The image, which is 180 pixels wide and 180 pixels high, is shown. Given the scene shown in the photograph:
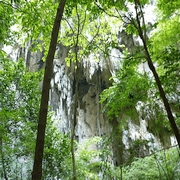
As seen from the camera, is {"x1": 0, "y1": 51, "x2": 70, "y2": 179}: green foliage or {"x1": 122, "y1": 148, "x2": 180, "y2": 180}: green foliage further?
{"x1": 0, "y1": 51, "x2": 70, "y2": 179}: green foliage

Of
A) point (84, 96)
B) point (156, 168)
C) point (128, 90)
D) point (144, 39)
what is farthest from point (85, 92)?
point (144, 39)

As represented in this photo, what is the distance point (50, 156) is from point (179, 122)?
3421mm

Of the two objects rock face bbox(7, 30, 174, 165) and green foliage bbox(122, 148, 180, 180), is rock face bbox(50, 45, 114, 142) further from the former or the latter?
green foliage bbox(122, 148, 180, 180)

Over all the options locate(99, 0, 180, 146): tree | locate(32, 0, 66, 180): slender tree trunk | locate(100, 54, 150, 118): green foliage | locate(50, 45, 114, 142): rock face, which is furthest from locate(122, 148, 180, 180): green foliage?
locate(50, 45, 114, 142): rock face

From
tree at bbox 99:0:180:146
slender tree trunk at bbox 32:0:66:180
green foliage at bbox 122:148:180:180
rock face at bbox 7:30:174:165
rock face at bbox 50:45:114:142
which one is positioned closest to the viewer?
slender tree trunk at bbox 32:0:66:180

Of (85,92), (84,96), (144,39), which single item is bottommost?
(144,39)

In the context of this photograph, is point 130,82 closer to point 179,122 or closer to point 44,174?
point 179,122

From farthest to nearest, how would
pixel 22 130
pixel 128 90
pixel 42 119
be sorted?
pixel 22 130 → pixel 128 90 → pixel 42 119

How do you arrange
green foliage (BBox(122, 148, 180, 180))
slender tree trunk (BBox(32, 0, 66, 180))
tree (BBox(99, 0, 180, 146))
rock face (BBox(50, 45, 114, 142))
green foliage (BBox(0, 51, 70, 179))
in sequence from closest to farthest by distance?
slender tree trunk (BBox(32, 0, 66, 180)), tree (BBox(99, 0, 180, 146)), green foliage (BBox(122, 148, 180, 180)), green foliage (BBox(0, 51, 70, 179)), rock face (BBox(50, 45, 114, 142))

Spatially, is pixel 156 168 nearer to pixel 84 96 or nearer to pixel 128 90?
pixel 128 90

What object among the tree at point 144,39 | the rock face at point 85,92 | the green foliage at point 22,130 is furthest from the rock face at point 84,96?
the tree at point 144,39

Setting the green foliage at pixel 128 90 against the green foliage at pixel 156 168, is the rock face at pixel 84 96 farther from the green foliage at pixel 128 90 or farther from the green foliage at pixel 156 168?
the green foliage at pixel 128 90

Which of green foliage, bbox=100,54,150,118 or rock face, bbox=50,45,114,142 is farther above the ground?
rock face, bbox=50,45,114,142

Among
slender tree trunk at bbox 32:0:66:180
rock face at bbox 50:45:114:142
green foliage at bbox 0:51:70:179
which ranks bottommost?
slender tree trunk at bbox 32:0:66:180
